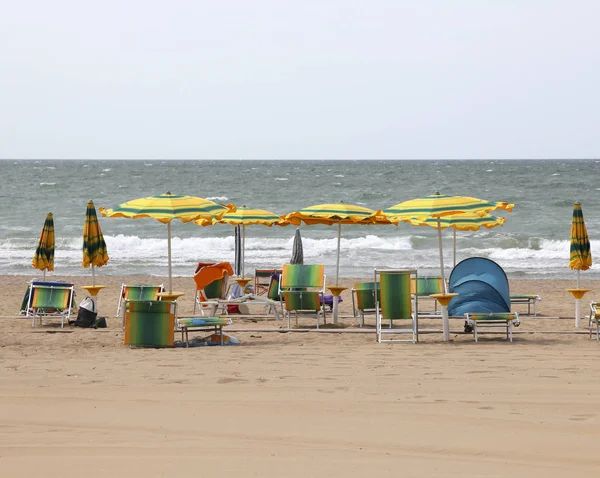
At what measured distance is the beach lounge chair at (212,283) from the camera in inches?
467

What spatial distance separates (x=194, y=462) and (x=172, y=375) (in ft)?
7.44

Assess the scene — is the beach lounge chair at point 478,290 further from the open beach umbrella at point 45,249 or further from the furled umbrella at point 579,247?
the open beach umbrella at point 45,249

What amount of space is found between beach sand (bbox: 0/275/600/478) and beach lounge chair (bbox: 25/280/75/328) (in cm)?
213

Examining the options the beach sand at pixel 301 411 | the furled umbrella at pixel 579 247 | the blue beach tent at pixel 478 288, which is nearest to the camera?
the beach sand at pixel 301 411

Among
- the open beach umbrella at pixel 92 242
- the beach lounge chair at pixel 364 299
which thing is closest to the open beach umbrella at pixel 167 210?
the open beach umbrella at pixel 92 242

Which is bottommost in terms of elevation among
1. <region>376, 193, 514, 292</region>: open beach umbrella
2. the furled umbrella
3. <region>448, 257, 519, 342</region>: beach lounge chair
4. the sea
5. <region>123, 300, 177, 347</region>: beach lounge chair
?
<region>123, 300, 177, 347</region>: beach lounge chair

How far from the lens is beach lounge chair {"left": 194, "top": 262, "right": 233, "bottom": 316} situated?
11852mm

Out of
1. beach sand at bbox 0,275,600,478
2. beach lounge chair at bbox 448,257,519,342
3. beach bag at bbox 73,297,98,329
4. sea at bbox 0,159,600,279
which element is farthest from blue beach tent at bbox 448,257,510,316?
sea at bbox 0,159,600,279

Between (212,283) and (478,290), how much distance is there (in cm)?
392

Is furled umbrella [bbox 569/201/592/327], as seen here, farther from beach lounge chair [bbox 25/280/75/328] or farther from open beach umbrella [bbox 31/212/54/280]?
open beach umbrella [bbox 31/212/54/280]

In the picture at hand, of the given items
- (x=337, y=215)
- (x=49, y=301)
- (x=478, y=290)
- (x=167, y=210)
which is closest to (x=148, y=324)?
(x=167, y=210)

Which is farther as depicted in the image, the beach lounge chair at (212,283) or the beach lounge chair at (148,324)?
the beach lounge chair at (212,283)

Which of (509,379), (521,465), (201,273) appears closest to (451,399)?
(509,379)

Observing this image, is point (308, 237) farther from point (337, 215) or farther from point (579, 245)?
point (579, 245)
